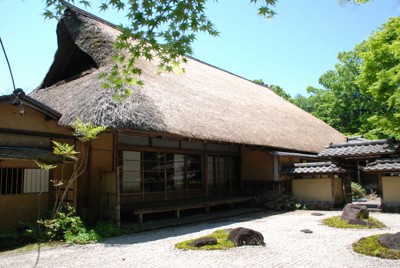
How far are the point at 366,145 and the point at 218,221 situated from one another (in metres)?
6.41

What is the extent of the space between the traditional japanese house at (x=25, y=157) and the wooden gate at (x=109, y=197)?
1.14 m

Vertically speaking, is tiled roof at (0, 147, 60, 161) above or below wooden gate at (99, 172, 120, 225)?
above

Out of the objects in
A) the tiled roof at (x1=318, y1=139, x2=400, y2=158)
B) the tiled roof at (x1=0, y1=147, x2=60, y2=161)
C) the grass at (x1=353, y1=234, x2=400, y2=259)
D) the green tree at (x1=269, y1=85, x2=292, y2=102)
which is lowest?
the grass at (x1=353, y1=234, x2=400, y2=259)

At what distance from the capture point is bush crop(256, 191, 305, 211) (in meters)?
11.6

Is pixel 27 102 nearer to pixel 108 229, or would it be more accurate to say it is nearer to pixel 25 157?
pixel 25 157

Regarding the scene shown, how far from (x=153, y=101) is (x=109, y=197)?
264cm

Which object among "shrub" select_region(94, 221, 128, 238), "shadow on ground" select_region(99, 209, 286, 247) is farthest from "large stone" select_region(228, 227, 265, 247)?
"shrub" select_region(94, 221, 128, 238)

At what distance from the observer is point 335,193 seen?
1158cm

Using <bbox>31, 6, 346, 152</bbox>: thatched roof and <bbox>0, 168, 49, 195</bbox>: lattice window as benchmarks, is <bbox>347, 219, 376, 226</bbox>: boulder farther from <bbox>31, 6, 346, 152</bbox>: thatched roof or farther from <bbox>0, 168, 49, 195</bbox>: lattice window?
<bbox>0, 168, 49, 195</bbox>: lattice window

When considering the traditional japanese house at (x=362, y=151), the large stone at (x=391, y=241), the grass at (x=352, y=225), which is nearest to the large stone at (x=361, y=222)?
the grass at (x=352, y=225)

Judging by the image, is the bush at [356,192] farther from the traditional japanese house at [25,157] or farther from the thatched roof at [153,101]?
the traditional japanese house at [25,157]

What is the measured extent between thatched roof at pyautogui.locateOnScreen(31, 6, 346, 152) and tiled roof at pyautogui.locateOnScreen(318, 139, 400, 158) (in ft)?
4.30

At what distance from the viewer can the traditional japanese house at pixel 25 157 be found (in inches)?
270

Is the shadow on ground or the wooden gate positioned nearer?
the shadow on ground
